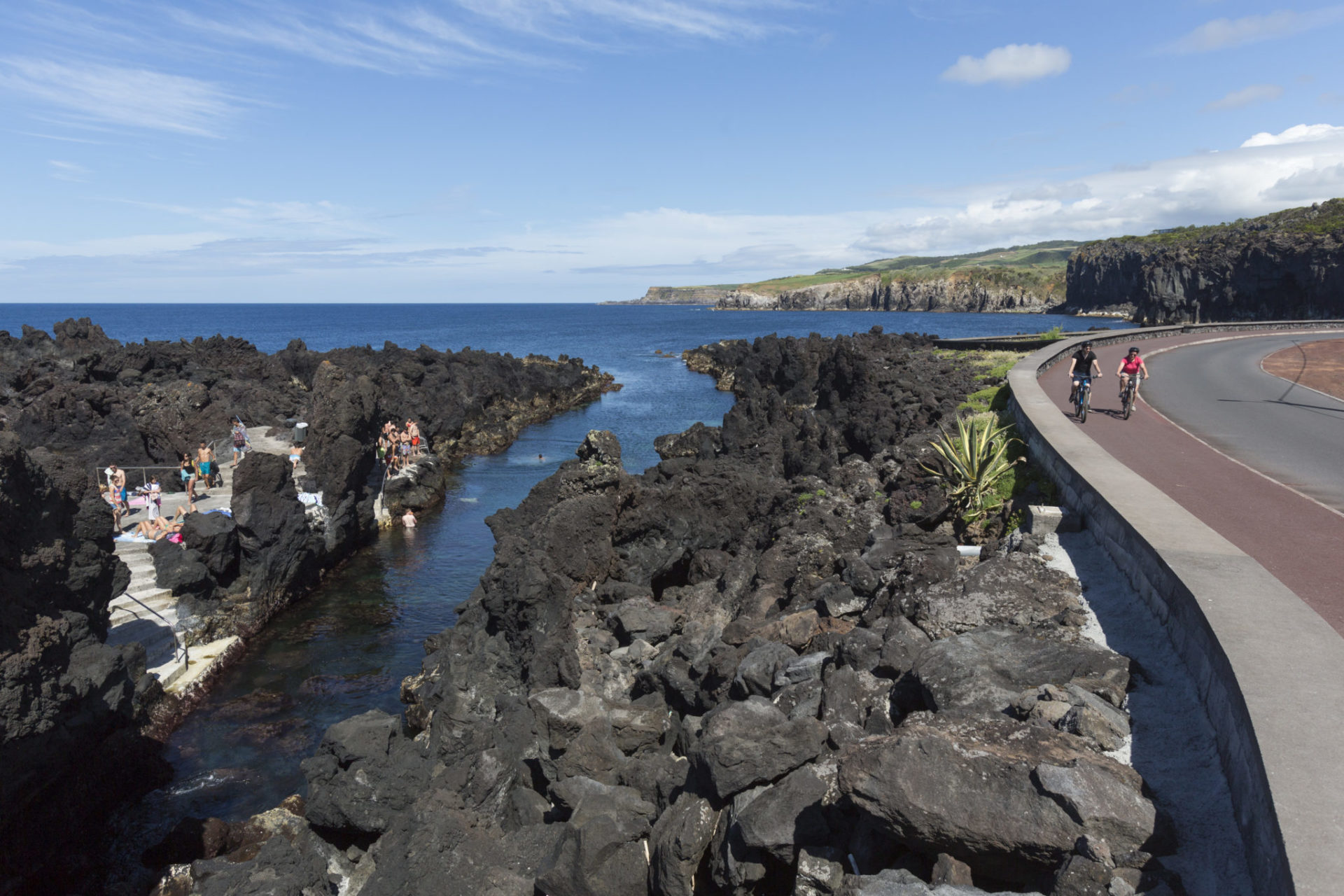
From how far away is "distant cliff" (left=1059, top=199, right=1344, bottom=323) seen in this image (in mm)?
92500

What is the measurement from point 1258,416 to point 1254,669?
591 inches

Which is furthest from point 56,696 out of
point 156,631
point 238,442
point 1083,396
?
point 238,442

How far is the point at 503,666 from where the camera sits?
1305 cm

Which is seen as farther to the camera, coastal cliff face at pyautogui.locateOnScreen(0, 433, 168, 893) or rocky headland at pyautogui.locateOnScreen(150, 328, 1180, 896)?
coastal cliff face at pyautogui.locateOnScreen(0, 433, 168, 893)

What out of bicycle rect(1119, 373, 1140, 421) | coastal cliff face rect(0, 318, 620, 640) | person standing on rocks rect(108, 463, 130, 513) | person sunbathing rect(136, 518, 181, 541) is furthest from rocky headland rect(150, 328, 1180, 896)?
person standing on rocks rect(108, 463, 130, 513)

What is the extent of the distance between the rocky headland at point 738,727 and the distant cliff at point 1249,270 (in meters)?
104

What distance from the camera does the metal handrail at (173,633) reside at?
707 inches

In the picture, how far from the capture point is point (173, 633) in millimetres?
18578

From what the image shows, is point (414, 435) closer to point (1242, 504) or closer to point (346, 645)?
point (346, 645)

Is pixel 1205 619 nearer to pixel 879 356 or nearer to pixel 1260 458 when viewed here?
pixel 1260 458

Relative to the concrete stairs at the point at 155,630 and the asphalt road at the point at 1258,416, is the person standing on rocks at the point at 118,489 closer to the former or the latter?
the concrete stairs at the point at 155,630

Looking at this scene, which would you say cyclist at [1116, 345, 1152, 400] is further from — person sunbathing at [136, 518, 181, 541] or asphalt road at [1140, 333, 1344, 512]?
person sunbathing at [136, 518, 181, 541]

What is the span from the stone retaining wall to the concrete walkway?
59.0ft

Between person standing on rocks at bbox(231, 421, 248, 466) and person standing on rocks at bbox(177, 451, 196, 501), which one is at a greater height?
person standing on rocks at bbox(231, 421, 248, 466)
